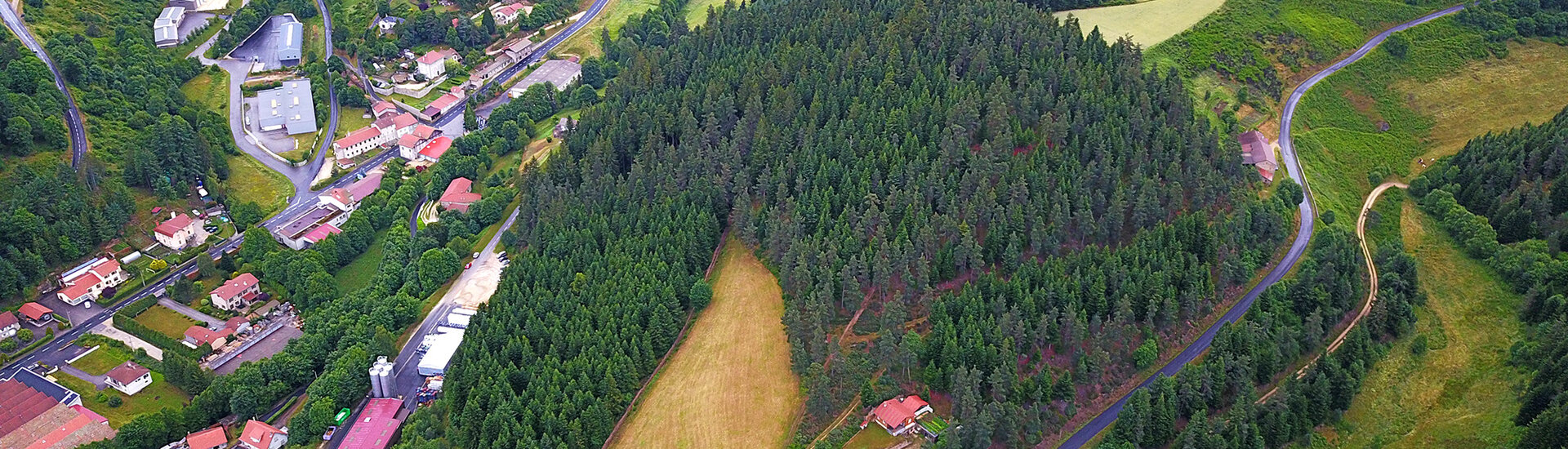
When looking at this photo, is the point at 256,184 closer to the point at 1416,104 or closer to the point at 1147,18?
the point at 1147,18

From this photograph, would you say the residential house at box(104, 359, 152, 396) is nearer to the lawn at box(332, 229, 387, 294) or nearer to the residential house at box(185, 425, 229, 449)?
the residential house at box(185, 425, 229, 449)

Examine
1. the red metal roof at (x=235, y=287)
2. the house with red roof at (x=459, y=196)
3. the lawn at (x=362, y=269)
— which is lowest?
the lawn at (x=362, y=269)

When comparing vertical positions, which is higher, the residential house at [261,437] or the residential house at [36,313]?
the residential house at [36,313]

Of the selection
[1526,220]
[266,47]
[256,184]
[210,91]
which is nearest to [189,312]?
[256,184]

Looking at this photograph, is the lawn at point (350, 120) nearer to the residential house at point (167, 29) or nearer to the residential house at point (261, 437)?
the residential house at point (167, 29)

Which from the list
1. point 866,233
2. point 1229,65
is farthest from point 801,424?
point 1229,65

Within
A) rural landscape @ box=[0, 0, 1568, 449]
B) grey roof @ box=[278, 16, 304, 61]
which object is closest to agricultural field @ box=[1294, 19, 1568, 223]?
rural landscape @ box=[0, 0, 1568, 449]

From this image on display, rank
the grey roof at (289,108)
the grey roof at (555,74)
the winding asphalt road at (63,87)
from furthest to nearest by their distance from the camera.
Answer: the grey roof at (555,74) → the grey roof at (289,108) → the winding asphalt road at (63,87)

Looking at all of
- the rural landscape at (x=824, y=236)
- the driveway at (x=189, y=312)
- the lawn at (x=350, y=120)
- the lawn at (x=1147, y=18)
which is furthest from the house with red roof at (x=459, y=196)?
the lawn at (x=1147, y=18)
